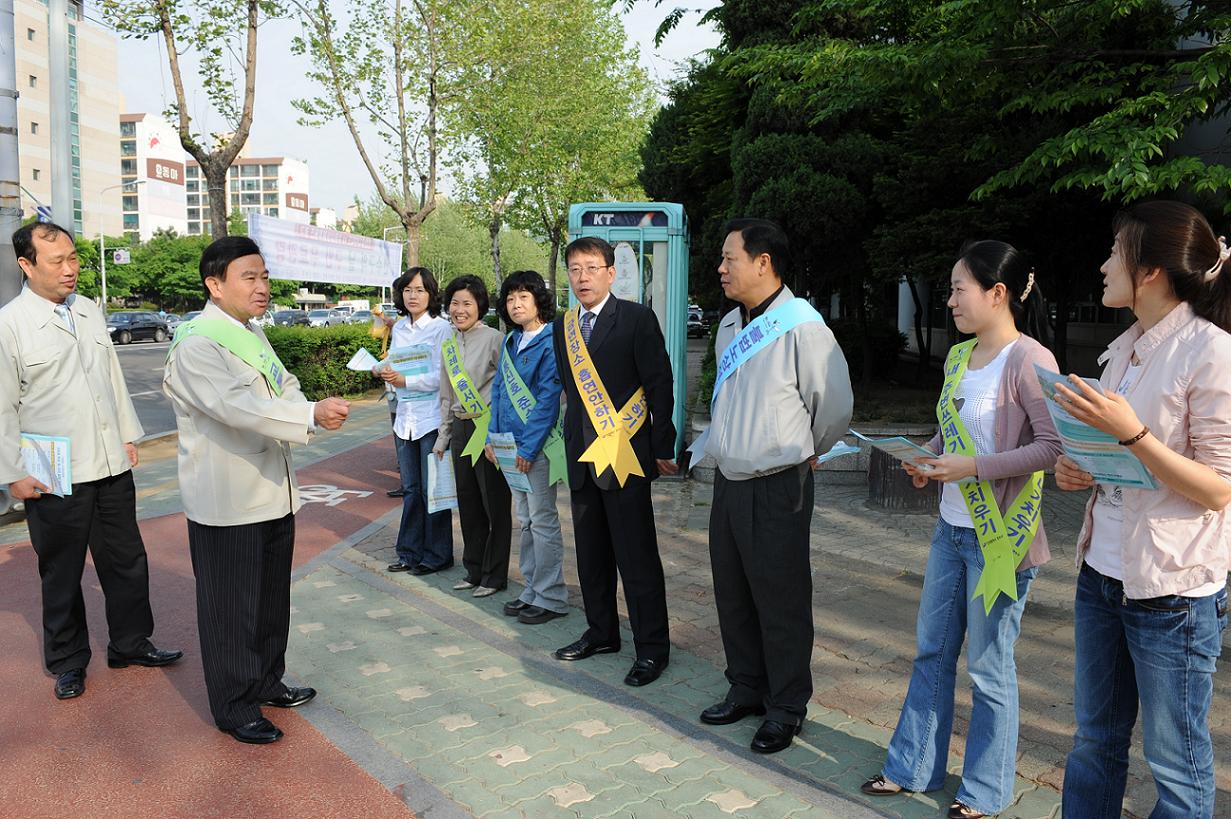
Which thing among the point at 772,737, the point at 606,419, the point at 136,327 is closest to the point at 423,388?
the point at 606,419

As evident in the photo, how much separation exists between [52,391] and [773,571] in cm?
332

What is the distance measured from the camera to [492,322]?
86.3 feet

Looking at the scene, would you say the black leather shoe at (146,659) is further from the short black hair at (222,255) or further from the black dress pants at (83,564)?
the short black hair at (222,255)

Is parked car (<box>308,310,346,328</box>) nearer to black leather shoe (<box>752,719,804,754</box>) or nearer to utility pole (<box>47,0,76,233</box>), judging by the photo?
utility pole (<box>47,0,76,233</box>)

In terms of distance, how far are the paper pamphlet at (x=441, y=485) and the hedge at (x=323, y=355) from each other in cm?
944

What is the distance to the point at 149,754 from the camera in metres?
3.63

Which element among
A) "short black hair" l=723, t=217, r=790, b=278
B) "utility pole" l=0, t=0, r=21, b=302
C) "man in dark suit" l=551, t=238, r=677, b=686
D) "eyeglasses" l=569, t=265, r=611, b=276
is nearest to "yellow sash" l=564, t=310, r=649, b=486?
"man in dark suit" l=551, t=238, r=677, b=686

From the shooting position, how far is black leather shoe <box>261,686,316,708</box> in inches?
160

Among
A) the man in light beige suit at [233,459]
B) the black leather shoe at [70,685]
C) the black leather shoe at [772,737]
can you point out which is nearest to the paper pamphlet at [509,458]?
the man in light beige suit at [233,459]

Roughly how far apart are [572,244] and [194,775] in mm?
2737

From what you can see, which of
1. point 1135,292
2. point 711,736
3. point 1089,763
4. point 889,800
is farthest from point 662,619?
point 1135,292

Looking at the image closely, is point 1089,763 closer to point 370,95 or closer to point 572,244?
point 572,244

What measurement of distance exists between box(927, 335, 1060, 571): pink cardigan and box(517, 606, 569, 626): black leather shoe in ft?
9.44

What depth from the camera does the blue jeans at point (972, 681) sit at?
3.00m
